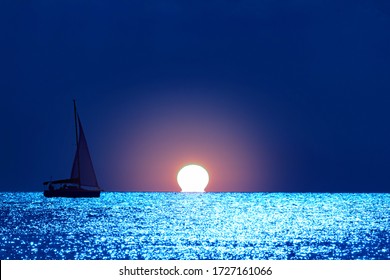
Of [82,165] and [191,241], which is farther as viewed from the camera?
[82,165]

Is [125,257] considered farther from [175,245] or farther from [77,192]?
[77,192]

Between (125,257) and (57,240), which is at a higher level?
(57,240)

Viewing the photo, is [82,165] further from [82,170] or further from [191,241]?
[191,241]

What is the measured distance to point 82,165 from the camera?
148 meters

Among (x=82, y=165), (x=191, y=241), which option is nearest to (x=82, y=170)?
(x=82, y=165)

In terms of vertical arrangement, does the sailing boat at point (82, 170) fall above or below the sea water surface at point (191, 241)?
above

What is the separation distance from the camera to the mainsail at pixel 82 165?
146 m

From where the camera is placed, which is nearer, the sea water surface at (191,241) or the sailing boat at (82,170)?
the sea water surface at (191,241)

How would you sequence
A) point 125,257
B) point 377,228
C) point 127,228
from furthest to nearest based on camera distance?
point 377,228
point 127,228
point 125,257

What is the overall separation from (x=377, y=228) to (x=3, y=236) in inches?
1711

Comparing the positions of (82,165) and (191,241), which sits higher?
(82,165)

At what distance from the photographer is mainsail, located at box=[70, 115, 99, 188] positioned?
5738 inches

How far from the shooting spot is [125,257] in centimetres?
5950
